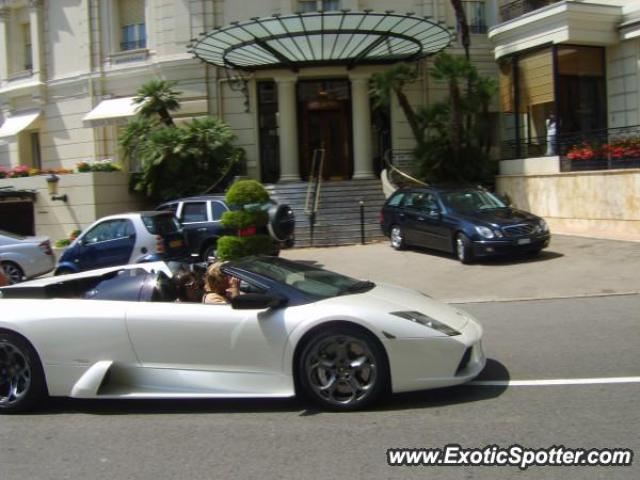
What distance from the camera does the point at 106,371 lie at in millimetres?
5586

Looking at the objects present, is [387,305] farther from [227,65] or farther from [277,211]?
[227,65]

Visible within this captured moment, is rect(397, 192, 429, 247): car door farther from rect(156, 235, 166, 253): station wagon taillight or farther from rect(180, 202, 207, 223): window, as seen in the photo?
rect(156, 235, 166, 253): station wagon taillight

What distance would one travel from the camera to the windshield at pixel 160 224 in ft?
42.6

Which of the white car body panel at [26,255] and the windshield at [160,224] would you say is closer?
the windshield at [160,224]

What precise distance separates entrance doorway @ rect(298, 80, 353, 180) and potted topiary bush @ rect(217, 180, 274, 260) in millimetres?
12881

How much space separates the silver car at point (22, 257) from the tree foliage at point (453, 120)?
11.0 metres

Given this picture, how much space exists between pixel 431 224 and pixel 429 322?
9.76m

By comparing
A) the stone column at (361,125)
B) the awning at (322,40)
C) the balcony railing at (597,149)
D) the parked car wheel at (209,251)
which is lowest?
the parked car wheel at (209,251)

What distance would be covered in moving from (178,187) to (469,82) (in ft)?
30.4

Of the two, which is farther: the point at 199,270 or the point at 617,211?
the point at 617,211

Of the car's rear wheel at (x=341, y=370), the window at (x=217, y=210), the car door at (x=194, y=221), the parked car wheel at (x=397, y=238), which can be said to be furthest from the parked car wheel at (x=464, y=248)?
the car's rear wheel at (x=341, y=370)

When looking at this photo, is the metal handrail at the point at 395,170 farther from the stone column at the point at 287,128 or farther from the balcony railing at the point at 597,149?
the balcony railing at the point at 597,149

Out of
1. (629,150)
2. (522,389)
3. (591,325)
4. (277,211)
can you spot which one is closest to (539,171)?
(629,150)

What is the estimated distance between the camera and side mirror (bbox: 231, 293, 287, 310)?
5.39 metres
